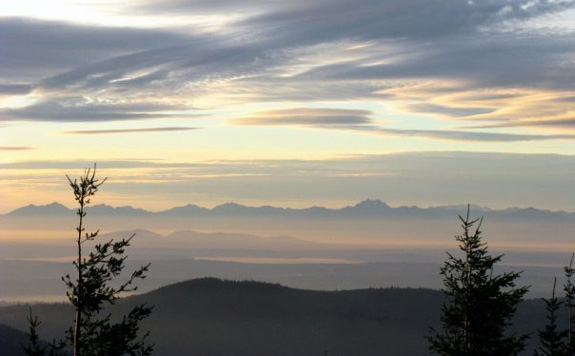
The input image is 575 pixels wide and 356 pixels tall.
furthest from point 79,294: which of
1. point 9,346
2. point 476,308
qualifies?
point 9,346

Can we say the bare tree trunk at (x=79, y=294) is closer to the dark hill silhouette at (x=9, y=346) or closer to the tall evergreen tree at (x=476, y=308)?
the tall evergreen tree at (x=476, y=308)

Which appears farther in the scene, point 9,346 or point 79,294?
point 9,346

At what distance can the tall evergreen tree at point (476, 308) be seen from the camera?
115ft

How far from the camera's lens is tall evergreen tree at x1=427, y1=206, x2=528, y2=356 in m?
35.1

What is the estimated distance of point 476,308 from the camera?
35250 millimetres

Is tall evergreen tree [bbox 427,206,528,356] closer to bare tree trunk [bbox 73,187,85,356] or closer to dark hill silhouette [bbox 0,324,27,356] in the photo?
bare tree trunk [bbox 73,187,85,356]

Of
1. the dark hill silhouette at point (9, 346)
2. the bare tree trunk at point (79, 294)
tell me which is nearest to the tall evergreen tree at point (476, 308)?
the bare tree trunk at point (79, 294)

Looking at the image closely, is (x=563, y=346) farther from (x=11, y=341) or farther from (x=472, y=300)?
(x=11, y=341)

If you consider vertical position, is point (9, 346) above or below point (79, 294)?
below

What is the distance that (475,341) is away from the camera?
1394 inches

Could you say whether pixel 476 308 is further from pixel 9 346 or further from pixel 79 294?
pixel 9 346

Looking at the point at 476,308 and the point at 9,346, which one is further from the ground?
the point at 476,308

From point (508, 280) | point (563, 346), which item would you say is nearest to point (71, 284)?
point (508, 280)

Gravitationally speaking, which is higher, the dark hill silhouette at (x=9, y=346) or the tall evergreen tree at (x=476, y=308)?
the tall evergreen tree at (x=476, y=308)
